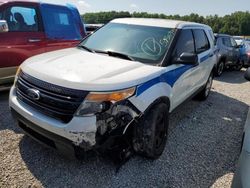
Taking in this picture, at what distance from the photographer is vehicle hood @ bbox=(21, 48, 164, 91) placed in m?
2.79

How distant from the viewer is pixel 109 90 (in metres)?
2.76

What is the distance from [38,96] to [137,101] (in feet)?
3.53

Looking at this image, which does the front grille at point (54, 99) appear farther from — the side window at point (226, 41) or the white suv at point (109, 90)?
the side window at point (226, 41)

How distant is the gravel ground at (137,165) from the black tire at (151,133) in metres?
0.21

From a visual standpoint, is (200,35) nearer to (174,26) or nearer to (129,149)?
(174,26)

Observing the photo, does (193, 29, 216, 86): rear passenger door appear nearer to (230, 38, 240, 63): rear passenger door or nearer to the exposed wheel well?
the exposed wheel well

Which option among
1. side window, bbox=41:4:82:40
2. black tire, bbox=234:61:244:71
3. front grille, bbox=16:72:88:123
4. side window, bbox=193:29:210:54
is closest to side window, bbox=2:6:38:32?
side window, bbox=41:4:82:40

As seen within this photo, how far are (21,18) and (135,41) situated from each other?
9.20 feet

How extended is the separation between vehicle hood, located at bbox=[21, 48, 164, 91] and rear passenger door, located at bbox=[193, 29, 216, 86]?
206 cm

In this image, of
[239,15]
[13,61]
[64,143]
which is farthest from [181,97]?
[239,15]

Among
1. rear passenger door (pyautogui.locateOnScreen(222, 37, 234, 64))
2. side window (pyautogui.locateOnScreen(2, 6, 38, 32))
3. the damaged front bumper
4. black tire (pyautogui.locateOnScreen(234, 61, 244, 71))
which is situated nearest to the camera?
the damaged front bumper

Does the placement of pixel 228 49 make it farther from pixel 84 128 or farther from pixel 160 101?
pixel 84 128

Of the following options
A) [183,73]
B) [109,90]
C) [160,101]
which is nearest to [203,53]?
[183,73]

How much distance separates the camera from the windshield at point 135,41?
146 inches
